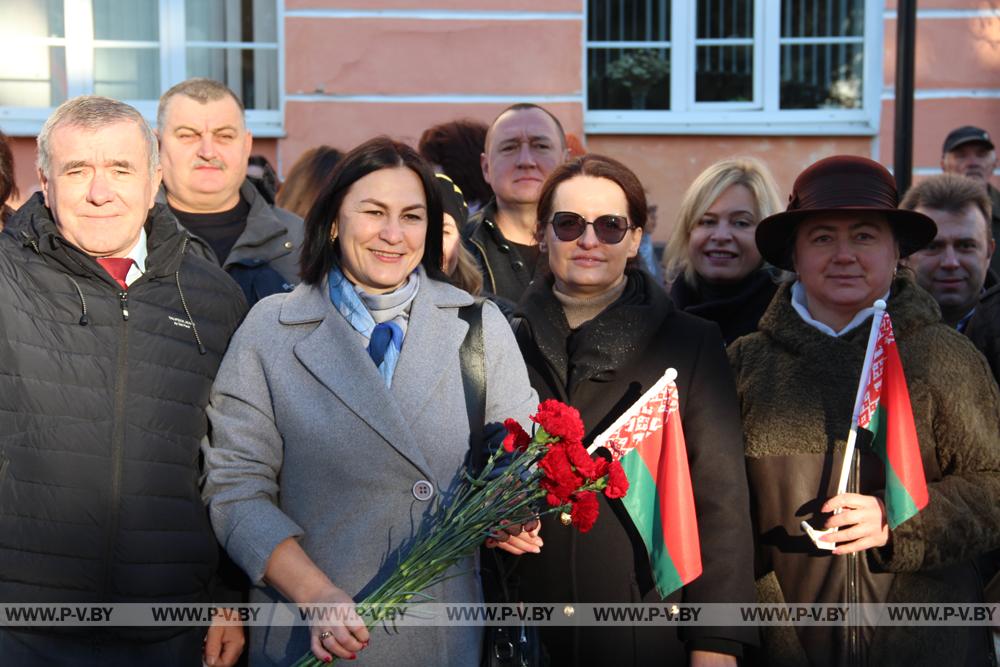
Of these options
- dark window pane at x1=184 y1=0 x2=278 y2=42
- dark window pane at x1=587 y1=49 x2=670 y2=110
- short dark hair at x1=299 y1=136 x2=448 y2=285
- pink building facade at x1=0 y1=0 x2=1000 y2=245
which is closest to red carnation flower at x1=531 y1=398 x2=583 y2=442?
short dark hair at x1=299 y1=136 x2=448 y2=285

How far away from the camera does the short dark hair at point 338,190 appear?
3.67 metres

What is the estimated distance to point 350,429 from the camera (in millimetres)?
3432

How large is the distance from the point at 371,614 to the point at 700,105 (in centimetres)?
718

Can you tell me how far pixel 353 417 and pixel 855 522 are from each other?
1412mm

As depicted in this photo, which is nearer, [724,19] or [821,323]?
[821,323]

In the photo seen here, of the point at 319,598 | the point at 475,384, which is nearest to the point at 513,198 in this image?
the point at 475,384

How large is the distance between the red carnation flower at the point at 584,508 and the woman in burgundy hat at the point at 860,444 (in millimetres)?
802

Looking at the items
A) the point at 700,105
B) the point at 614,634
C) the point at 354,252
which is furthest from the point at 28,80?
the point at 614,634

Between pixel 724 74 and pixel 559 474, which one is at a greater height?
pixel 724 74

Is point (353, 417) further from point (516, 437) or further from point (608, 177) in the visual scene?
point (608, 177)

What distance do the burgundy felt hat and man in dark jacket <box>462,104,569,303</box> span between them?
1335 millimetres

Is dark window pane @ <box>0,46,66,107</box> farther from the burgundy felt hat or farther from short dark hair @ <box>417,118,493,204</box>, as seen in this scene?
the burgundy felt hat

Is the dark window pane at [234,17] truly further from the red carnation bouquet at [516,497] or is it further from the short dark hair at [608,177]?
the red carnation bouquet at [516,497]

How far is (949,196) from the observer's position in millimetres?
5043
